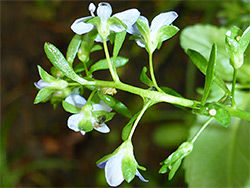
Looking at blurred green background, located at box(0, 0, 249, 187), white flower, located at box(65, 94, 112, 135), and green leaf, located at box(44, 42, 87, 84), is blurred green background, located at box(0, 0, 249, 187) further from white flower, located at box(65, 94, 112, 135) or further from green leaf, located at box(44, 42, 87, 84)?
green leaf, located at box(44, 42, 87, 84)

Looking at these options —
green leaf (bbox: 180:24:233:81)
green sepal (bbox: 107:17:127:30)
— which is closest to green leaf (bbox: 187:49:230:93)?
green sepal (bbox: 107:17:127:30)

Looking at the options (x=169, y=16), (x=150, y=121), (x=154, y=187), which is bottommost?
(x=154, y=187)

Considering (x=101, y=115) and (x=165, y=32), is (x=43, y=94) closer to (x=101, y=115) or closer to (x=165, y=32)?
(x=101, y=115)

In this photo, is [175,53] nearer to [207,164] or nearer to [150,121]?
[150,121]

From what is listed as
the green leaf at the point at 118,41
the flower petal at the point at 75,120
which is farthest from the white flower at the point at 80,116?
the green leaf at the point at 118,41

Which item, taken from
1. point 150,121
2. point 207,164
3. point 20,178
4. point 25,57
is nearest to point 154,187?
point 150,121

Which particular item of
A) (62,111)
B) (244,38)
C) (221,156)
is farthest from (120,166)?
(62,111)
